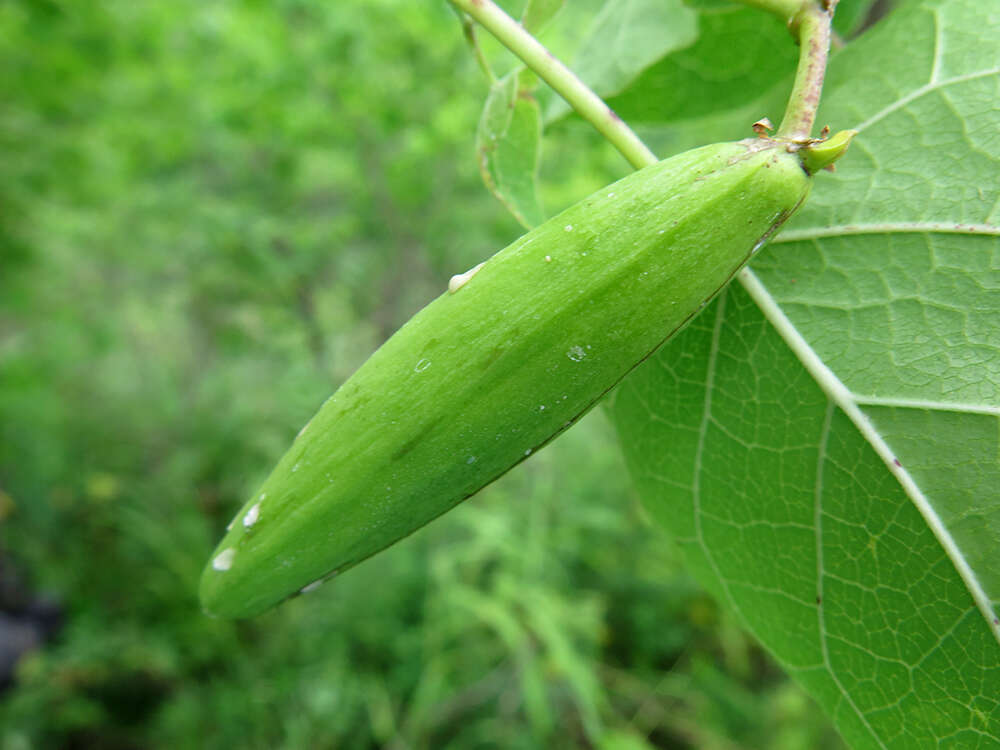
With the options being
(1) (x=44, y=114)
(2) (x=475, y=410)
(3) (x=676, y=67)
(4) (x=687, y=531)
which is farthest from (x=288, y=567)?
(1) (x=44, y=114)

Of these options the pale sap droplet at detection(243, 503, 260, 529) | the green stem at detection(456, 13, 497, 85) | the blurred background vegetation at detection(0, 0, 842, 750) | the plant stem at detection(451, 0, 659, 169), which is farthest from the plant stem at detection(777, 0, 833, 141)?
the blurred background vegetation at detection(0, 0, 842, 750)

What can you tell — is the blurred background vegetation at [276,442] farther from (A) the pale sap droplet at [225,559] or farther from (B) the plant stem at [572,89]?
(B) the plant stem at [572,89]

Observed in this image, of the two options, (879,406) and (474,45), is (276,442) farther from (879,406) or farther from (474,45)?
(879,406)

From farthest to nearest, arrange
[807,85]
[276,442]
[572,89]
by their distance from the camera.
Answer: [276,442] → [572,89] → [807,85]

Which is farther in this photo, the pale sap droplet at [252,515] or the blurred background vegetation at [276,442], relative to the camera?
the blurred background vegetation at [276,442]

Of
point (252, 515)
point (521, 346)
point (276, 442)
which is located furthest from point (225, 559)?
point (276, 442)

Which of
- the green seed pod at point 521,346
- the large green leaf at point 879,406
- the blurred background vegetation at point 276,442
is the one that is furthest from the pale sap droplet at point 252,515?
the blurred background vegetation at point 276,442
